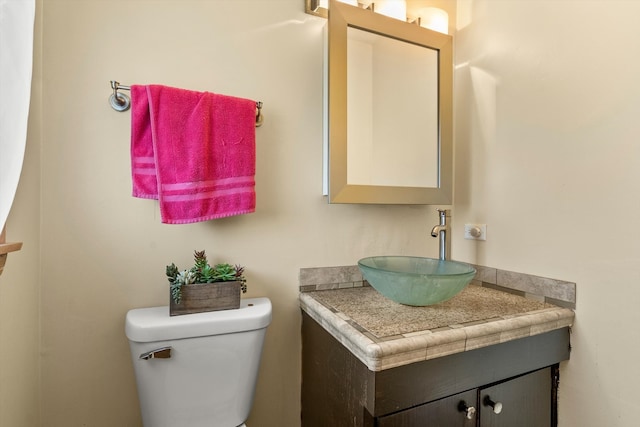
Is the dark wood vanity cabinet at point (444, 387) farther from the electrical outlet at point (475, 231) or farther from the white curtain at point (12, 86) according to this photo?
the white curtain at point (12, 86)

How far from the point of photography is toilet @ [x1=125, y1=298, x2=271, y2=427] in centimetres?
86

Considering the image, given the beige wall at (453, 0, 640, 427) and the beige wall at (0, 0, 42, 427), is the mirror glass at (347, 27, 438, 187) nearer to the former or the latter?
the beige wall at (453, 0, 640, 427)

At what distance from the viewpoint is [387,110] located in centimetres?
130

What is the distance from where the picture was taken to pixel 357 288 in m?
1.27

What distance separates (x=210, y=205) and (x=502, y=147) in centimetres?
113

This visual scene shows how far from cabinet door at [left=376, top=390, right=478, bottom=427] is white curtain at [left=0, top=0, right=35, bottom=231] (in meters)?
0.84

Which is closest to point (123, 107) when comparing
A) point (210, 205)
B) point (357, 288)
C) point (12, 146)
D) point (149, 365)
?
point (210, 205)

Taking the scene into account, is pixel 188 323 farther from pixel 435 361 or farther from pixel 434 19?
pixel 434 19

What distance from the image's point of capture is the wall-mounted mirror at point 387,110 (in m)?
1.17

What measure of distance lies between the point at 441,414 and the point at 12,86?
107 centimetres

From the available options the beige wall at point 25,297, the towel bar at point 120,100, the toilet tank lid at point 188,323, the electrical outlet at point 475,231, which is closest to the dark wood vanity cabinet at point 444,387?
the toilet tank lid at point 188,323

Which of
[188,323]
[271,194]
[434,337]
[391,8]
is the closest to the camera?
[434,337]

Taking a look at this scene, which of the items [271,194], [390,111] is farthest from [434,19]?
[271,194]

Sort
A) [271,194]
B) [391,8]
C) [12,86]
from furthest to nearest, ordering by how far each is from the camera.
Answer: [391,8] < [271,194] < [12,86]
